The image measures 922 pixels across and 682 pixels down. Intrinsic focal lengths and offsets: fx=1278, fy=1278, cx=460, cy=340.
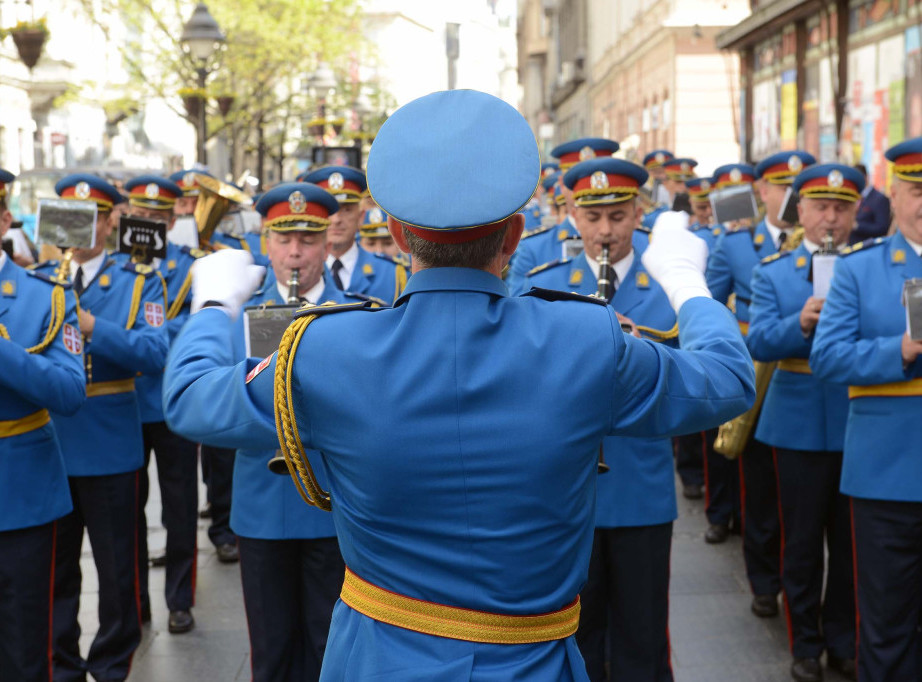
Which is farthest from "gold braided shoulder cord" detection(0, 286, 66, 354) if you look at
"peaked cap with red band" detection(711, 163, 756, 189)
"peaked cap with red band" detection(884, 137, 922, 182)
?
"peaked cap with red band" detection(711, 163, 756, 189)

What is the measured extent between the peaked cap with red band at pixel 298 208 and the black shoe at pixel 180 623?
2419 mm

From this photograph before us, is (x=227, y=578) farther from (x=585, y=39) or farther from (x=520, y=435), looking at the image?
(x=585, y=39)

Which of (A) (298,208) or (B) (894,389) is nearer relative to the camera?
(B) (894,389)

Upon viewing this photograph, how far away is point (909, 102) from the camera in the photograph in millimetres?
14258

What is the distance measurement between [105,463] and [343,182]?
242 cm

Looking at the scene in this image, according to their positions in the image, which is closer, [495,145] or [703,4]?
[495,145]

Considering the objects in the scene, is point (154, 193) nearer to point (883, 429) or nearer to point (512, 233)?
point (883, 429)

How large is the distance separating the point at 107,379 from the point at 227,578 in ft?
7.12

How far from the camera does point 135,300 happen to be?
6.03 meters

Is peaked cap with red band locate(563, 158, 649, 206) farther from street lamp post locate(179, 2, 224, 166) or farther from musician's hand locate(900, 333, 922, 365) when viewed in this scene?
street lamp post locate(179, 2, 224, 166)

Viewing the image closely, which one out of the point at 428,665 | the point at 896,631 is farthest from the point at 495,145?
the point at 896,631

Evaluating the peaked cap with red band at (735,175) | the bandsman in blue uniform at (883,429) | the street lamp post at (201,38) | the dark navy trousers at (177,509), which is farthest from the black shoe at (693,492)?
the street lamp post at (201,38)

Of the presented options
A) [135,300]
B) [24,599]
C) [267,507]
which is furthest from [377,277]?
[24,599]

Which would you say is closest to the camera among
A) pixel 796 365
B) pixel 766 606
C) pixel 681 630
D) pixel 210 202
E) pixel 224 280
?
pixel 224 280
